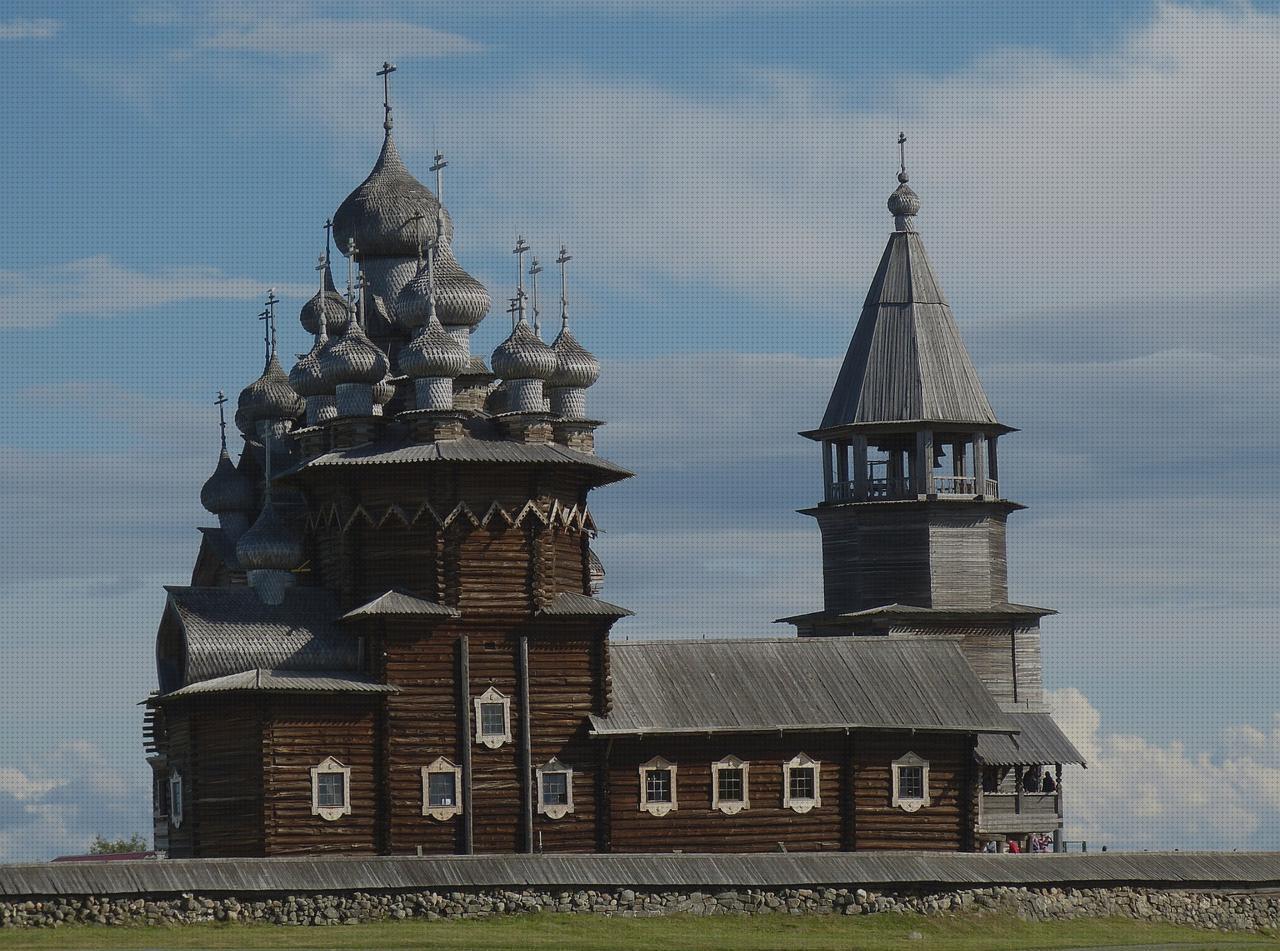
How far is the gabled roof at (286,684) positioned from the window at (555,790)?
3616mm

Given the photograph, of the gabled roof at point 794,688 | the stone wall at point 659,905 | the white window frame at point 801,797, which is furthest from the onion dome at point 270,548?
the white window frame at point 801,797

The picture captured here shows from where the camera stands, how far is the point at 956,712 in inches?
2248

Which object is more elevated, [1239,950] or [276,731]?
[276,731]

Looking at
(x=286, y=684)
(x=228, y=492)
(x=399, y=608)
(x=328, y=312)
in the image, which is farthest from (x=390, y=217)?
(x=286, y=684)

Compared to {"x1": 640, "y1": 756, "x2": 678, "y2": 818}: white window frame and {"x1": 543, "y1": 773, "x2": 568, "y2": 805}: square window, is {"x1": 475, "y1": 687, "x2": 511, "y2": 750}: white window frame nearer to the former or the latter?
{"x1": 543, "y1": 773, "x2": 568, "y2": 805}: square window

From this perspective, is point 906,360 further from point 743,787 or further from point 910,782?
point 743,787

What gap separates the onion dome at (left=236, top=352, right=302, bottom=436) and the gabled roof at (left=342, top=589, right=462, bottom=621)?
32.0ft

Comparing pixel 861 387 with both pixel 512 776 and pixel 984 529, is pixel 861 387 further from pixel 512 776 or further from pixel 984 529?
pixel 512 776

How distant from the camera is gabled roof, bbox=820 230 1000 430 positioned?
66688 mm

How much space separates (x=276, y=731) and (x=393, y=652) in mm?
2855

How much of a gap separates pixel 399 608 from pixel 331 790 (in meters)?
3.81

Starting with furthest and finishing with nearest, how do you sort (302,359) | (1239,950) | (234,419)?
(234,419) < (302,359) < (1239,950)

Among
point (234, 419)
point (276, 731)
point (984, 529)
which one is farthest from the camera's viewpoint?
point (984, 529)

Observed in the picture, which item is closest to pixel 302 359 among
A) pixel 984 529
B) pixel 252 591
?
pixel 252 591
